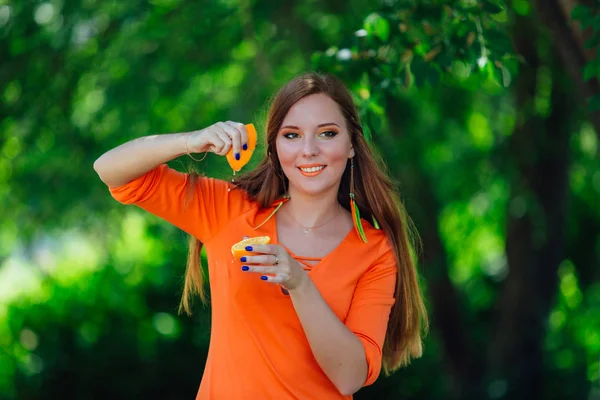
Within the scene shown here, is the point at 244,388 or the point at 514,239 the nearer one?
the point at 244,388

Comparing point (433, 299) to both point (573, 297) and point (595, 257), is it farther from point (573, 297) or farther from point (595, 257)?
point (595, 257)

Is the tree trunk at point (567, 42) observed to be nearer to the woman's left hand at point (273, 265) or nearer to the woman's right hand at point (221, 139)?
the woman's right hand at point (221, 139)

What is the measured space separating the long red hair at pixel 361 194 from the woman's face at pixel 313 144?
0.04 m

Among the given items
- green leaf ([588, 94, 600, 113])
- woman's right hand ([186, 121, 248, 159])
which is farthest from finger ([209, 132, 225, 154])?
green leaf ([588, 94, 600, 113])

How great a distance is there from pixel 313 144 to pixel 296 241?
0.31 meters

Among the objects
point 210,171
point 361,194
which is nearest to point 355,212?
point 361,194

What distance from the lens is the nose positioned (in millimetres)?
2525

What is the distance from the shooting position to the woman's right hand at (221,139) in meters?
2.35

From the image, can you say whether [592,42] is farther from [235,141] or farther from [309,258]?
[235,141]

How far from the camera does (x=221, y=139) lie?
2361mm

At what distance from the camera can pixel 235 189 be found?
8.87 feet

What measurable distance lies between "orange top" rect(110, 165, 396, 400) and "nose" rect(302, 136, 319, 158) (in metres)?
0.27

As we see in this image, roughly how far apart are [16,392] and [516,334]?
3.64 meters

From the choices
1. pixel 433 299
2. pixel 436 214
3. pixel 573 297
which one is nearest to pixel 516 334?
pixel 433 299
